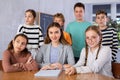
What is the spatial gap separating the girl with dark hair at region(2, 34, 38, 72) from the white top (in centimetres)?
45

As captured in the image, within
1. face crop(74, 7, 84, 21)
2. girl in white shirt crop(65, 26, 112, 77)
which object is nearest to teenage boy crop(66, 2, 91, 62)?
face crop(74, 7, 84, 21)

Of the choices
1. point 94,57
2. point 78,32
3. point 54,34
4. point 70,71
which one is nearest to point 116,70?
point 94,57

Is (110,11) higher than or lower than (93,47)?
higher

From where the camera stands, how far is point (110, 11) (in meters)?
5.47

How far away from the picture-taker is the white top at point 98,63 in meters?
1.98

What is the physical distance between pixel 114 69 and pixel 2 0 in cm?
212

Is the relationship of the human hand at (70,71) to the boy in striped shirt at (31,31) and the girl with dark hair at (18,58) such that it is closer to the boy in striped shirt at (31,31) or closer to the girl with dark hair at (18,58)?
the girl with dark hair at (18,58)

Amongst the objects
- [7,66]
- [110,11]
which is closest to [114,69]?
[7,66]

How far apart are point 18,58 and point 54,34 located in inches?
17.2

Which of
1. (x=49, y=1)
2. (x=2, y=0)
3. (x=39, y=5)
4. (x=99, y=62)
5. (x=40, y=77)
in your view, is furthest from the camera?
(x=49, y=1)

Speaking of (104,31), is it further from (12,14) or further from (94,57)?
(12,14)

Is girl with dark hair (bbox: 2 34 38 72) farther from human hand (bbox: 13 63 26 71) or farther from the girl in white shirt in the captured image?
the girl in white shirt

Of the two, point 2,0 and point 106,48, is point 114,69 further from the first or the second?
point 2,0

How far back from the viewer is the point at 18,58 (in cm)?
222
